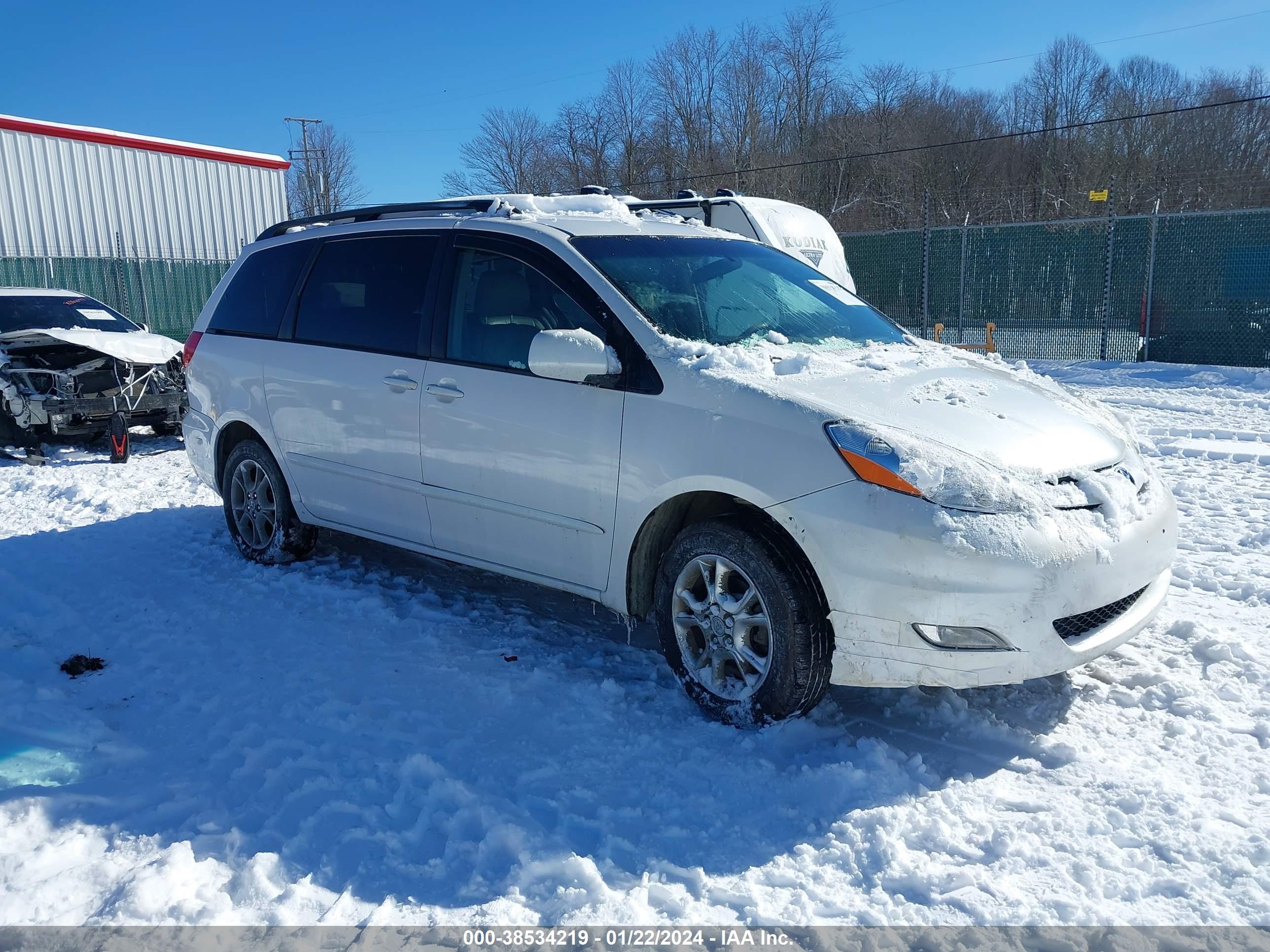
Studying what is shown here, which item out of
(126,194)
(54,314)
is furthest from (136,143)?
(54,314)

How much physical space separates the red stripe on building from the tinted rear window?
61.8 feet

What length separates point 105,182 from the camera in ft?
73.0

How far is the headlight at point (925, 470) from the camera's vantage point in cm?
309

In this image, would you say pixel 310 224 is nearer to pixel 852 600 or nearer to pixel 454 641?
pixel 454 641

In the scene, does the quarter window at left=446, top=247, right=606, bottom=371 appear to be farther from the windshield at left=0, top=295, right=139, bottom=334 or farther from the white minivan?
the windshield at left=0, top=295, right=139, bottom=334

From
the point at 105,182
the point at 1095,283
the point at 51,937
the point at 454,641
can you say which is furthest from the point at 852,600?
the point at 105,182

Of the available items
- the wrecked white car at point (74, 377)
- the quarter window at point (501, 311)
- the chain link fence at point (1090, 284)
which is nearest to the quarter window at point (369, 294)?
the quarter window at point (501, 311)

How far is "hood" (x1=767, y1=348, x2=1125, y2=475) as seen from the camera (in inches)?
130

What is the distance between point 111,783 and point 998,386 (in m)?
3.60

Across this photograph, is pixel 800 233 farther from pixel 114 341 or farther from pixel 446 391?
pixel 446 391

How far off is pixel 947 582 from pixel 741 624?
0.78m

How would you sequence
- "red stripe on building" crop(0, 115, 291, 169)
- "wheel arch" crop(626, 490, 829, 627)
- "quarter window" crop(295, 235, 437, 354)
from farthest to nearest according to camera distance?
"red stripe on building" crop(0, 115, 291, 169), "quarter window" crop(295, 235, 437, 354), "wheel arch" crop(626, 490, 829, 627)

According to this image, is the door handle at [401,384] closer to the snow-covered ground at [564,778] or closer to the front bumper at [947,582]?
the snow-covered ground at [564,778]

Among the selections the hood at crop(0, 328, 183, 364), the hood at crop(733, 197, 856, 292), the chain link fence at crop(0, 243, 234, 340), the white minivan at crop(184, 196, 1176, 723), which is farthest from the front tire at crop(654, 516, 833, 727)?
the chain link fence at crop(0, 243, 234, 340)
